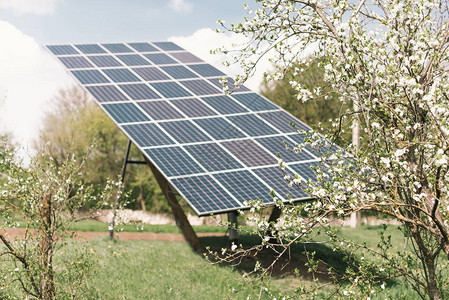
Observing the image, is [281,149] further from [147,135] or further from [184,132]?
[147,135]

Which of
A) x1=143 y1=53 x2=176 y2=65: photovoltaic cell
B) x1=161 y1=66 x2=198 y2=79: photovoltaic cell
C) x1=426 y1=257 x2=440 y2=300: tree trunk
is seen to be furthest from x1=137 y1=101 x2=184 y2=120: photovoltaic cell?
x1=426 y1=257 x2=440 y2=300: tree trunk

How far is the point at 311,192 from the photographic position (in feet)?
20.1

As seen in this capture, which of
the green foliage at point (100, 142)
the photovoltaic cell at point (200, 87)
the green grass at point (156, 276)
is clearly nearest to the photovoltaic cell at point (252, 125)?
the photovoltaic cell at point (200, 87)

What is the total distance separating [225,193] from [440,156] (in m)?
7.07

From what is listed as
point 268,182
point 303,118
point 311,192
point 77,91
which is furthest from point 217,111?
point 77,91

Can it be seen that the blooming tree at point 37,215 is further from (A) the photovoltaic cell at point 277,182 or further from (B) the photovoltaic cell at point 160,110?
(B) the photovoltaic cell at point 160,110

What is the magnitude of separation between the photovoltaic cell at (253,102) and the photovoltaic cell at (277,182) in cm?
402

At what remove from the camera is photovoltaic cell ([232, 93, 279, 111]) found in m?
16.4

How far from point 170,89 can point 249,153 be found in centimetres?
444

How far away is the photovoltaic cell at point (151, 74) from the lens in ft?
55.7

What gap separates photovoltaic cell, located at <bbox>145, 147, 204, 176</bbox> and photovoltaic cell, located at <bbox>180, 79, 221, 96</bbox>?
4125 mm

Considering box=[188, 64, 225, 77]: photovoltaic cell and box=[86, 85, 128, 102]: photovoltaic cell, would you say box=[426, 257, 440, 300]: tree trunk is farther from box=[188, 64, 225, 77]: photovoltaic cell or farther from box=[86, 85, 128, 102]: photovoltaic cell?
box=[188, 64, 225, 77]: photovoltaic cell

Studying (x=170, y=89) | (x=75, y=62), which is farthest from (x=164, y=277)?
(x=75, y=62)

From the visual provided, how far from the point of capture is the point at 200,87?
17.0 m
